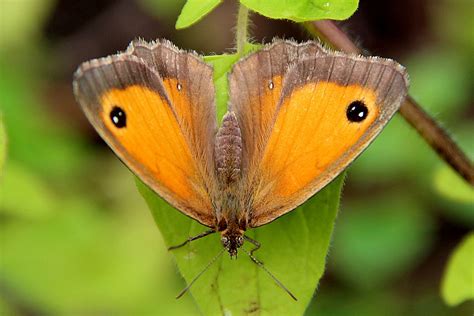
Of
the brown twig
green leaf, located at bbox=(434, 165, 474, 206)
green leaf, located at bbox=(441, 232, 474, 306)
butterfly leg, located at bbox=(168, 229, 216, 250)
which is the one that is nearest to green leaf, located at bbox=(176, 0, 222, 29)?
the brown twig

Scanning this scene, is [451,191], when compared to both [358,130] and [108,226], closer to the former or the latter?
[358,130]

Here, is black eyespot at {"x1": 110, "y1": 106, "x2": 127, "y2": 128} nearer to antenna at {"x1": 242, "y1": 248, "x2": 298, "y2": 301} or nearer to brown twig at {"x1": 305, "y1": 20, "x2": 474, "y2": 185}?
antenna at {"x1": 242, "y1": 248, "x2": 298, "y2": 301}

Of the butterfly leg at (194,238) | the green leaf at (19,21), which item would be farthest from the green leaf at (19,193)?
the butterfly leg at (194,238)

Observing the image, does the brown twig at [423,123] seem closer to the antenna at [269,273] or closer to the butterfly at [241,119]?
the butterfly at [241,119]

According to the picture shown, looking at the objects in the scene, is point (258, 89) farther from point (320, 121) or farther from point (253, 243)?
point (253, 243)

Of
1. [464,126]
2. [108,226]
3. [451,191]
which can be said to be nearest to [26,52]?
[108,226]

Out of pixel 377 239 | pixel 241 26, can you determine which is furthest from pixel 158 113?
pixel 377 239
